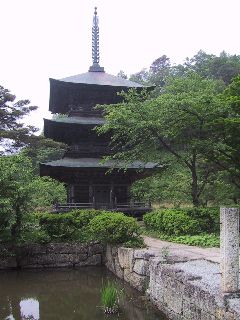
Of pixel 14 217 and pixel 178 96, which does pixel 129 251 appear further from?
pixel 178 96

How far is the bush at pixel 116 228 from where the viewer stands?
13045 millimetres

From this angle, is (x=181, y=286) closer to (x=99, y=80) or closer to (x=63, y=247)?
(x=63, y=247)

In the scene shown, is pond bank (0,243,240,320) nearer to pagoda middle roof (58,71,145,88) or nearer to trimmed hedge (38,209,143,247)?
trimmed hedge (38,209,143,247)

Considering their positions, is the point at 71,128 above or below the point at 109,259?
above

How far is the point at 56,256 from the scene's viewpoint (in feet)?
49.4

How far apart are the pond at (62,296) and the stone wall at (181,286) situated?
0.37 metres

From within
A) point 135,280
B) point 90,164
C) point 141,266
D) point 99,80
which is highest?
point 99,80

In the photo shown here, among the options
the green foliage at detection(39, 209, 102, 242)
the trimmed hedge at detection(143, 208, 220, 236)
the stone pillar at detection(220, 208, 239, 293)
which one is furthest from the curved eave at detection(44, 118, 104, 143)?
the stone pillar at detection(220, 208, 239, 293)

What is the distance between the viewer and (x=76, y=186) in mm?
22531

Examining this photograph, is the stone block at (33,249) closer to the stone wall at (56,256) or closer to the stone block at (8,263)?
the stone wall at (56,256)

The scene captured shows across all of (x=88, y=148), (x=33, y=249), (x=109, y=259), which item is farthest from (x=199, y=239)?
(x=88, y=148)

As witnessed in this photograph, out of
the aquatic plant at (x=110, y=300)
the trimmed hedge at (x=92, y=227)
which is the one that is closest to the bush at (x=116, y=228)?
the trimmed hedge at (x=92, y=227)

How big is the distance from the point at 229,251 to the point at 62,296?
21.0 feet

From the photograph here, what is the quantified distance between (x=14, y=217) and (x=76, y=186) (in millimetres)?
8981
